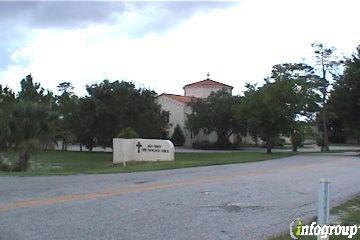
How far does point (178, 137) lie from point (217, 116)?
27.9ft

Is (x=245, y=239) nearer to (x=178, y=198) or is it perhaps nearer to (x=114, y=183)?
(x=178, y=198)

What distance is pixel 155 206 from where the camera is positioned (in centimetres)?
1160

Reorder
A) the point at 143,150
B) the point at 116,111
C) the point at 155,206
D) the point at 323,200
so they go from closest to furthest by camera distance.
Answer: the point at 323,200
the point at 155,206
the point at 143,150
the point at 116,111

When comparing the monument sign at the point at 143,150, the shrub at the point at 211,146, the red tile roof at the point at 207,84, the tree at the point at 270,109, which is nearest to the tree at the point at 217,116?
the shrub at the point at 211,146

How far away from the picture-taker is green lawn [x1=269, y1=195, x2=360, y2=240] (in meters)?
8.27

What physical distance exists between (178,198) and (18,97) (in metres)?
19.9

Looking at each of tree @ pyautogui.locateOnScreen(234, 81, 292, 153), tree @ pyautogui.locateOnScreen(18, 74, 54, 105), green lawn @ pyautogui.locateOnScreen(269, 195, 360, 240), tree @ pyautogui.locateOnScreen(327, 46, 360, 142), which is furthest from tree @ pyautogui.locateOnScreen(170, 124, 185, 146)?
green lawn @ pyautogui.locateOnScreen(269, 195, 360, 240)

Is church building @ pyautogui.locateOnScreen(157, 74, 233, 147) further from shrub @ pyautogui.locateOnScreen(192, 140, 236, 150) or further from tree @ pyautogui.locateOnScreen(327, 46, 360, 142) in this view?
tree @ pyautogui.locateOnScreen(327, 46, 360, 142)

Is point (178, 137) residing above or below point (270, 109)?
below

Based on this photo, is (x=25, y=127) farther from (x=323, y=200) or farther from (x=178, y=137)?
(x=178, y=137)

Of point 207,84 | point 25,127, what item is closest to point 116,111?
point 25,127

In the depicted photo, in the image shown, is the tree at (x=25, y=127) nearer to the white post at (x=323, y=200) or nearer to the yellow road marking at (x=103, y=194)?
the yellow road marking at (x=103, y=194)

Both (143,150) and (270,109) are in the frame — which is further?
(270,109)

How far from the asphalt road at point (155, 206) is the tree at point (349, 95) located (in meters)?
26.6
